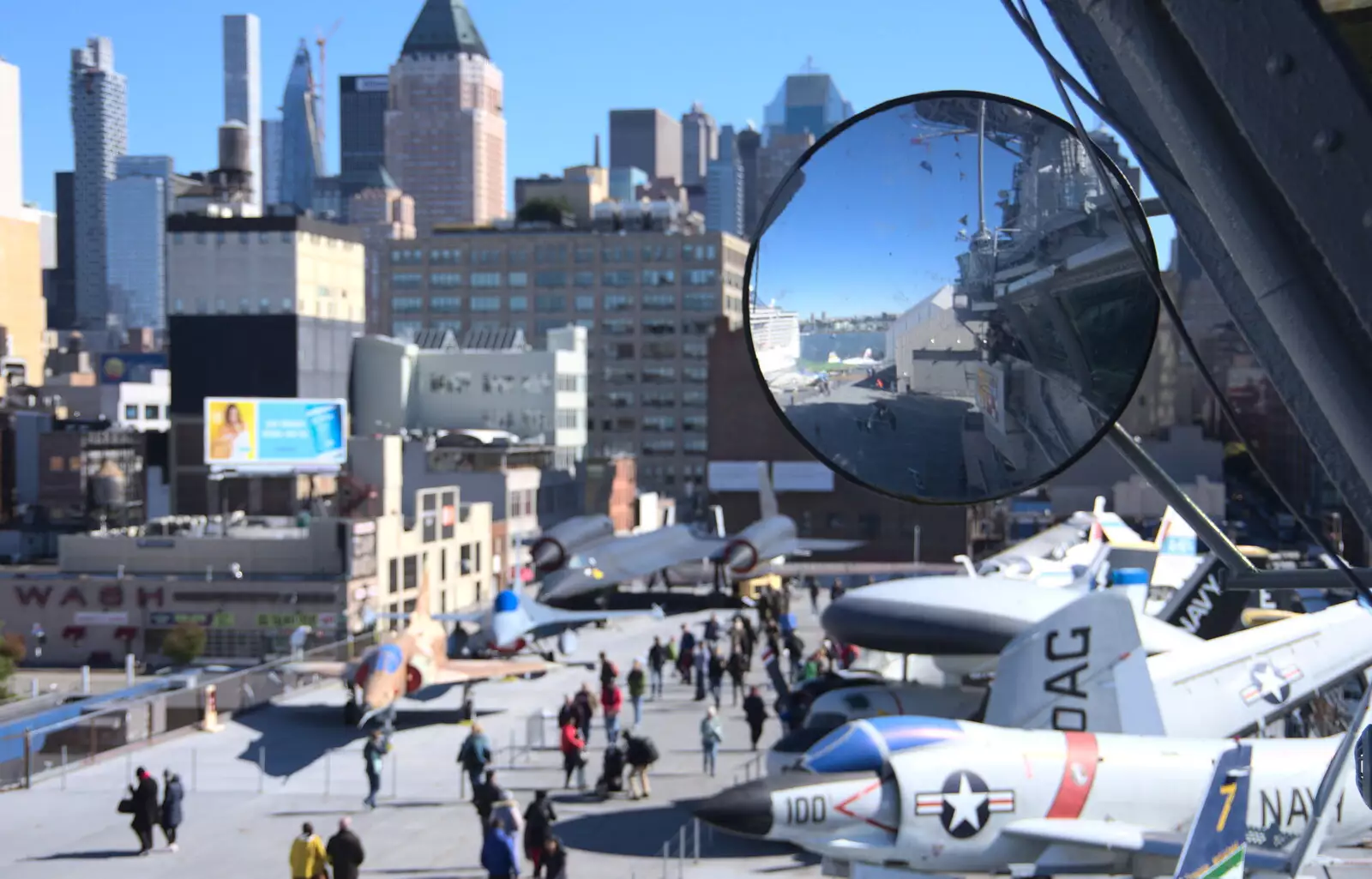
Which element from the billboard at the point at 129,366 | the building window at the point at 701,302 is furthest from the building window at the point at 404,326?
the billboard at the point at 129,366

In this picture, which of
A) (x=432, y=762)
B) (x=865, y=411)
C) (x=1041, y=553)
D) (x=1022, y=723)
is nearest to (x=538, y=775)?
(x=432, y=762)

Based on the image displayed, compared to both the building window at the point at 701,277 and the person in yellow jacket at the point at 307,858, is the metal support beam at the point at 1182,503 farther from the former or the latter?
the building window at the point at 701,277

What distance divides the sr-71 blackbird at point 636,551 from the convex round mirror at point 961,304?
4096cm

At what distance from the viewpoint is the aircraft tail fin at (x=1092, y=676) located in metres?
15.2

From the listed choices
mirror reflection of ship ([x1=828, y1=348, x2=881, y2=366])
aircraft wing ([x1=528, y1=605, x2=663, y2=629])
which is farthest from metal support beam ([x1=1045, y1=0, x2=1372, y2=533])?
aircraft wing ([x1=528, y1=605, x2=663, y2=629])

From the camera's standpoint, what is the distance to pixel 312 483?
197ft

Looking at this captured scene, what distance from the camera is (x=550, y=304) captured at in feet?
383

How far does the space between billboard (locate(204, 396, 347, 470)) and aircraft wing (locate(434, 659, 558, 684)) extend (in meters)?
23.6

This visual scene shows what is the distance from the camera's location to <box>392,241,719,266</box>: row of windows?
113938mm

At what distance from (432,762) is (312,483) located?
126 feet

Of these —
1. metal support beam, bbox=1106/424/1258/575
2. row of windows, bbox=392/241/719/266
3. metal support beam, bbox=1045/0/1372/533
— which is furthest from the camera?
row of windows, bbox=392/241/719/266

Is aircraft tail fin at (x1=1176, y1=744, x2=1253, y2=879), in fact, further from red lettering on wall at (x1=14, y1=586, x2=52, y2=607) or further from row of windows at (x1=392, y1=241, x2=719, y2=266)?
row of windows at (x1=392, y1=241, x2=719, y2=266)

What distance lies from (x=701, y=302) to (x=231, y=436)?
63.4 m

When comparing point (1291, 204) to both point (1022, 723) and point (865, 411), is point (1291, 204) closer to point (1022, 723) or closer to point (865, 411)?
point (865, 411)
